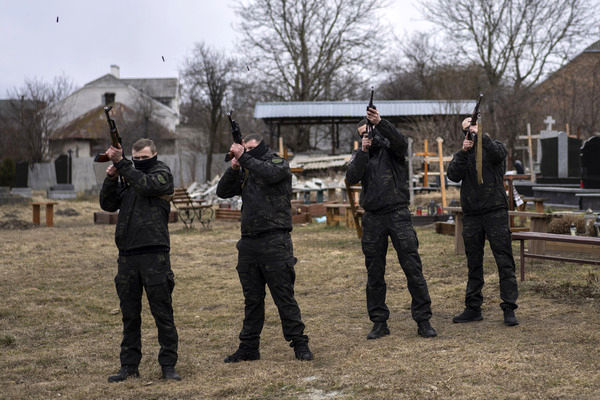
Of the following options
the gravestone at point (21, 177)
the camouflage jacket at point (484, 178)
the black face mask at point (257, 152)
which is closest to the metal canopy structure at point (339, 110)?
the gravestone at point (21, 177)

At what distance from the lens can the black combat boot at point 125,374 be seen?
4840 mm

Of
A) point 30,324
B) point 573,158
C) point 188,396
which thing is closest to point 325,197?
point 573,158

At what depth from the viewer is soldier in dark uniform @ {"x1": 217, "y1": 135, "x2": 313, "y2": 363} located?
5.16 m

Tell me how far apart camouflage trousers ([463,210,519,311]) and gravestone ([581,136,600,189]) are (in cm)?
761

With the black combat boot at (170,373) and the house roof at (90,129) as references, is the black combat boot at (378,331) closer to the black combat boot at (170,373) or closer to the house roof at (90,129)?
the black combat boot at (170,373)

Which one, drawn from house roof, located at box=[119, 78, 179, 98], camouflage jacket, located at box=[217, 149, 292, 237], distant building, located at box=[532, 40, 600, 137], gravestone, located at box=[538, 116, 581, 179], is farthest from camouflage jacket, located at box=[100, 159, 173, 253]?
house roof, located at box=[119, 78, 179, 98]

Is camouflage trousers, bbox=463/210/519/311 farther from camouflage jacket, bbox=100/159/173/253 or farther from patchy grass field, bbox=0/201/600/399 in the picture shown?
camouflage jacket, bbox=100/159/173/253

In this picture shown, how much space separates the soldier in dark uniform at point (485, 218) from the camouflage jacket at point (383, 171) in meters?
0.70

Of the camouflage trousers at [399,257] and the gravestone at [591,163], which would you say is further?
the gravestone at [591,163]

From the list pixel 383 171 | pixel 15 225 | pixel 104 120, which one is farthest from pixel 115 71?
pixel 383 171

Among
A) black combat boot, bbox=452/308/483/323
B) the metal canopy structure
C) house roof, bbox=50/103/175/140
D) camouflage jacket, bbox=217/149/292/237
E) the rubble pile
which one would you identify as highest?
house roof, bbox=50/103/175/140

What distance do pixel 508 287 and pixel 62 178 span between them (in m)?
27.4

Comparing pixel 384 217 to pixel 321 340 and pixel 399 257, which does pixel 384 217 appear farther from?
pixel 321 340

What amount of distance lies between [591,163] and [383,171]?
8621 millimetres
